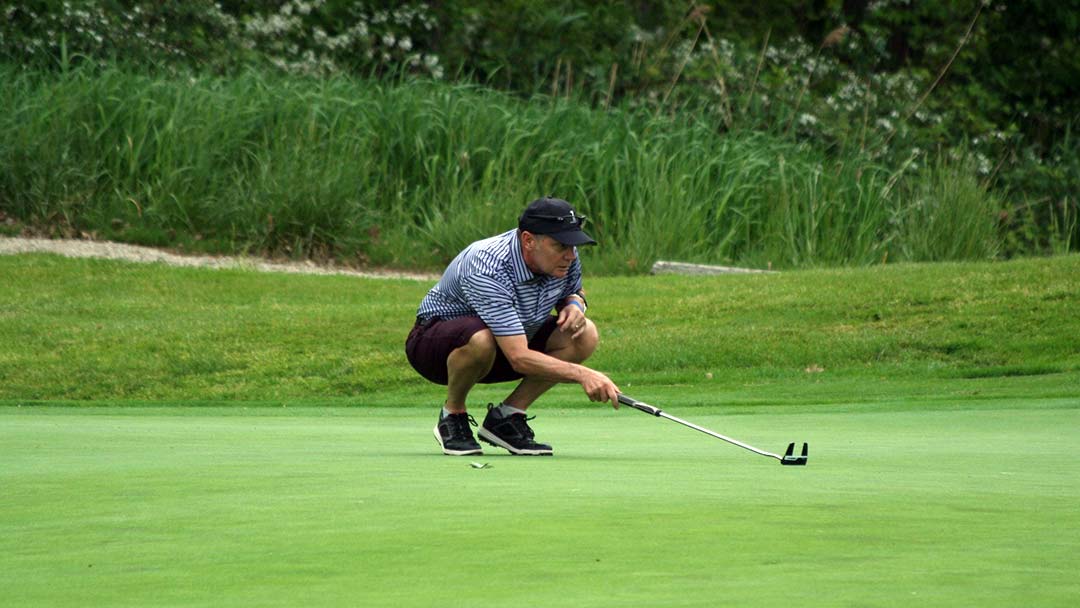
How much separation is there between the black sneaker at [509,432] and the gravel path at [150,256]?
1092 cm

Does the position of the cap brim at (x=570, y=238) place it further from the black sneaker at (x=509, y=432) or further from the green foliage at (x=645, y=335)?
the green foliage at (x=645, y=335)

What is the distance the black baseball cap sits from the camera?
6.50 metres

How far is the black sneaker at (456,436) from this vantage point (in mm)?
6789

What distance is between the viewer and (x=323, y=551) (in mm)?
3650

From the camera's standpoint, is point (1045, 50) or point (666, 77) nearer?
point (666, 77)

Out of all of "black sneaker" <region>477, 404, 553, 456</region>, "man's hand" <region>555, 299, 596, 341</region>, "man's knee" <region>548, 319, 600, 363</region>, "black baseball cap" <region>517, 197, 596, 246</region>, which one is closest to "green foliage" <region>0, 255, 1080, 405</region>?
"man's knee" <region>548, 319, 600, 363</region>

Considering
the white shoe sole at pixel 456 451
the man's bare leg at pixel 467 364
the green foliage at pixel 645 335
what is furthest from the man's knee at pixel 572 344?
the green foliage at pixel 645 335

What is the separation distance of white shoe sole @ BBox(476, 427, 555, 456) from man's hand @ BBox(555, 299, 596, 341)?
1.78ft

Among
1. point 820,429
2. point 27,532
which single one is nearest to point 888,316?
point 820,429

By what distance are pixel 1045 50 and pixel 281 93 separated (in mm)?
13944

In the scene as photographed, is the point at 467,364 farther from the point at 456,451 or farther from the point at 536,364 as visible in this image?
the point at 536,364

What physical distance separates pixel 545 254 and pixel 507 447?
33.8 inches

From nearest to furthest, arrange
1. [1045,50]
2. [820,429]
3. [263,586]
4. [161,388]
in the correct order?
1. [263,586]
2. [820,429]
3. [161,388]
4. [1045,50]

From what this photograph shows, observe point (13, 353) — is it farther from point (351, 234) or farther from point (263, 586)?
point (263, 586)
